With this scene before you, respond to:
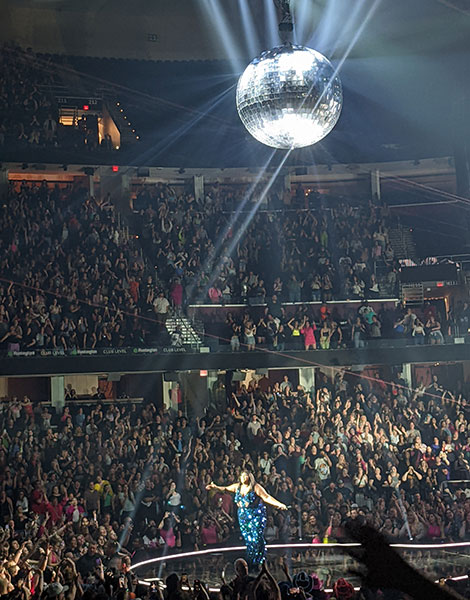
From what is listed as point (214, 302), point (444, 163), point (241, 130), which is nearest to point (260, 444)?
point (214, 302)

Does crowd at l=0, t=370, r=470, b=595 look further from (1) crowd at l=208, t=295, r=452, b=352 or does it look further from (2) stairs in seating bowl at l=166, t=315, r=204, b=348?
(2) stairs in seating bowl at l=166, t=315, r=204, b=348

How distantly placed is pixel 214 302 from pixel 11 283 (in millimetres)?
4539

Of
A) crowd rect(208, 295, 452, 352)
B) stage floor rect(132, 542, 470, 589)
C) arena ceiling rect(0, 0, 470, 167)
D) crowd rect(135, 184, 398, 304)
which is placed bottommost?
stage floor rect(132, 542, 470, 589)

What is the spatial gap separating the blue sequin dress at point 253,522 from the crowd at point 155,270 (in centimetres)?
675

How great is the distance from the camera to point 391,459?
15000 mm

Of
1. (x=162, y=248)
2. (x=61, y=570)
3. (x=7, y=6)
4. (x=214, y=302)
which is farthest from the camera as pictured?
(x=7, y=6)

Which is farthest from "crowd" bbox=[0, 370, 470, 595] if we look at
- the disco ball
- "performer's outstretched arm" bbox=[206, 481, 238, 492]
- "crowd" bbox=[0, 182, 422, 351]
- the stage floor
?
the disco ball

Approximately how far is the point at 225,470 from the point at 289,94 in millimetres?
9204

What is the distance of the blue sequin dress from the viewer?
1098cm

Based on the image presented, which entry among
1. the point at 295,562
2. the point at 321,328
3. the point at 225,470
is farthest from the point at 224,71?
the point at 295,562

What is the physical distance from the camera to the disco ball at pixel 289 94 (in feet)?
21.3

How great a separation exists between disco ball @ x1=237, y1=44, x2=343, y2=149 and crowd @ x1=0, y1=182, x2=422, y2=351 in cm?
1069

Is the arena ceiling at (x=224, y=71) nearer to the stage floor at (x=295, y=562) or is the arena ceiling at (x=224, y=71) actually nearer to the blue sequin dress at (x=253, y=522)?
the stage floor at (x=295, y=562)

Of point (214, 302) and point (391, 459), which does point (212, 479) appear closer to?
point (391, 459)
